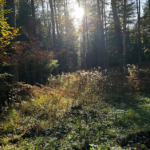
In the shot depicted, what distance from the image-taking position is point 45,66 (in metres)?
11.2

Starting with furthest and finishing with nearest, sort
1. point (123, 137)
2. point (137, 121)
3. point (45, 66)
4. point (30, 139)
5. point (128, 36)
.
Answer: point (128, 36) < point (45, 66) < point (137, 121) < point (30, 139) < point (123, 137)

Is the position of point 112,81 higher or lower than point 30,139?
higher

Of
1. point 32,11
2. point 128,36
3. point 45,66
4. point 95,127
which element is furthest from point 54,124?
point 128,36

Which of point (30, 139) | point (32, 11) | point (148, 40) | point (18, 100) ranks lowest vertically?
point (30, 139)

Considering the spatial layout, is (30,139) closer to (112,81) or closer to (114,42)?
(112,81)

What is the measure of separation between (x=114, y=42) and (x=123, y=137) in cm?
2408

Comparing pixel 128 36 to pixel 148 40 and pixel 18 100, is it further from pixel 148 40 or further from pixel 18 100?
pixel 18 100

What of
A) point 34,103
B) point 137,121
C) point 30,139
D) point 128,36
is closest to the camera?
point 30,139

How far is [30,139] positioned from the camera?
11.8 ft

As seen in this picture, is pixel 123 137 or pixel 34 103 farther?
pixel 34 103

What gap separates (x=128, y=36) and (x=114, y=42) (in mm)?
2700

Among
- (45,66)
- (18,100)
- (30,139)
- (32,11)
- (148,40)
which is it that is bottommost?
(30,139)

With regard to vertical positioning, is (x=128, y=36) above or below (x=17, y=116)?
above

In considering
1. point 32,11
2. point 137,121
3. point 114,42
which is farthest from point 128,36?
point 137,121
